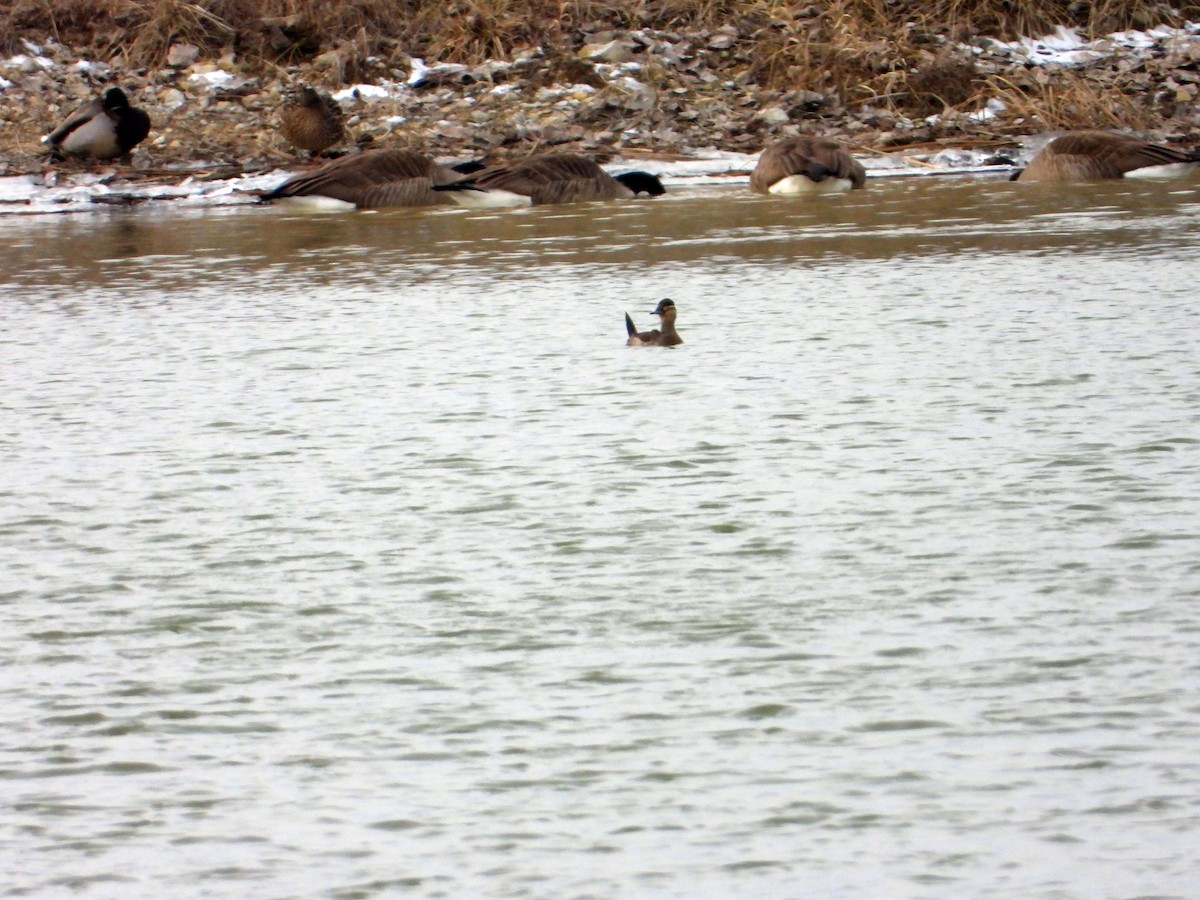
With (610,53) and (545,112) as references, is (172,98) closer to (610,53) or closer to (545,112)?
(545,112)

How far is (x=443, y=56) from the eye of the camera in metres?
21.0

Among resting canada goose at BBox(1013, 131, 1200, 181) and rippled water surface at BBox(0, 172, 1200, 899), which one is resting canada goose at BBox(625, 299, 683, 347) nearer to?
rippled water surface at BBox(0, 172, 1200, 899)

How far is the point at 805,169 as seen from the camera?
15.2 meters

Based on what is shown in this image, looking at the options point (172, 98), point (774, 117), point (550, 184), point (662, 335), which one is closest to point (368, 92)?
point (172, 98)

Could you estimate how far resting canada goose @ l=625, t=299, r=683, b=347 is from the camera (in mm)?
8211

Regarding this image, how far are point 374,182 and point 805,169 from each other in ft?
11.2

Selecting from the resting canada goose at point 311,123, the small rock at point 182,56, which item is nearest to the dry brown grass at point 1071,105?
the resting canada goose at point 311,123

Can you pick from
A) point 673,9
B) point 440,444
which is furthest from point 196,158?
point 440,444

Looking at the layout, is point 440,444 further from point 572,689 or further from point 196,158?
point 196,158

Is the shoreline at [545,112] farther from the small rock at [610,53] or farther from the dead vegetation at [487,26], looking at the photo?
the dead vegetation at [487,26]

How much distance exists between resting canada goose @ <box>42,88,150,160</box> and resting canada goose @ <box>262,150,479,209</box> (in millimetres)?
2423

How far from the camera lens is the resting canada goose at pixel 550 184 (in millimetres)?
15703

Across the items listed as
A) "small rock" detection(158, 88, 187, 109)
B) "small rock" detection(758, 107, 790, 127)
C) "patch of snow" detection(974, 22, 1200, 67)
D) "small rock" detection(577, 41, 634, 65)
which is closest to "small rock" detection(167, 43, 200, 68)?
"small rock" detection(158, 88, 187, 109)

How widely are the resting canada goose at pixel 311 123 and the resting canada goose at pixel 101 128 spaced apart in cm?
129
